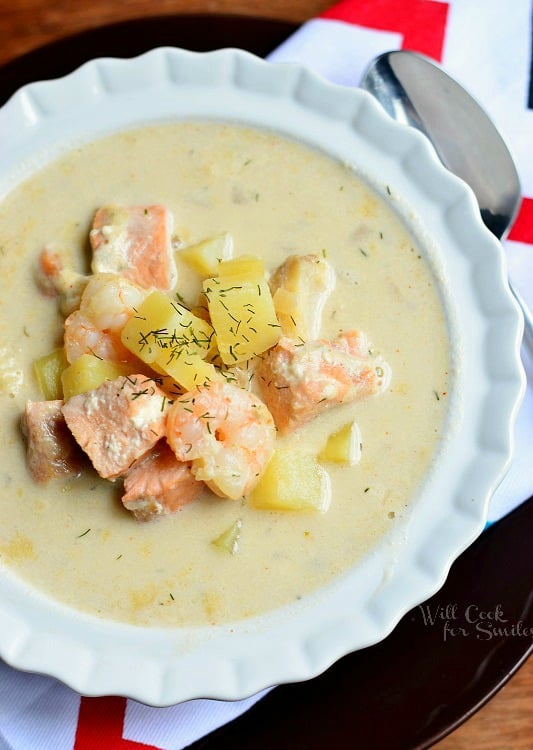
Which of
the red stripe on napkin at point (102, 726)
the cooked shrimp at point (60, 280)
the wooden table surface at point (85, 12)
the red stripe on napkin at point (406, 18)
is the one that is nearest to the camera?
the red stripe on napkin at point (102, 726)

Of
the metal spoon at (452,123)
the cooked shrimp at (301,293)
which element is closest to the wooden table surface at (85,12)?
the metal spoon at (452,123)

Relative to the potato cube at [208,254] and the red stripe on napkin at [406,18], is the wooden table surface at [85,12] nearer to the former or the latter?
the red stripe on napkin at [406,18]

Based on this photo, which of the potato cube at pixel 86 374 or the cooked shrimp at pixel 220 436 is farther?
the potato cube at pixel 86 374

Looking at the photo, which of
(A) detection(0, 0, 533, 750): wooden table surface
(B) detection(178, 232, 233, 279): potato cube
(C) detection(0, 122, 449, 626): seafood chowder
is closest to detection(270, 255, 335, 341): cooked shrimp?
(C) detection(0, 122, 449, 626): seafood chowder

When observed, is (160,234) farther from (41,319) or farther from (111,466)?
(111,466)

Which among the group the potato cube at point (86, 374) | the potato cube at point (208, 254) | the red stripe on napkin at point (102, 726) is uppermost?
the potato cube at point (208, 254)

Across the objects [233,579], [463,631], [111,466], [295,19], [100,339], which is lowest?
[463,631]

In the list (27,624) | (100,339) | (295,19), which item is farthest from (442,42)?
(27,624)

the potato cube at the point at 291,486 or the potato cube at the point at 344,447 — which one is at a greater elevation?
the potato cube at the point at 344,447
